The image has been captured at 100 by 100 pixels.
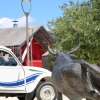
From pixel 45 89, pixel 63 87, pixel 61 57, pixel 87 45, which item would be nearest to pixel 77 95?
pixel 63 87

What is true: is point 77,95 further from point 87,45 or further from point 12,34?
point 12,34

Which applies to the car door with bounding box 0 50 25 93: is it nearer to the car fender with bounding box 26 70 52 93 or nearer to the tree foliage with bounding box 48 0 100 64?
the car fender with bounding box 26 70 52 93

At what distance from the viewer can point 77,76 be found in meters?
3.57

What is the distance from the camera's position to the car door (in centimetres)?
1702

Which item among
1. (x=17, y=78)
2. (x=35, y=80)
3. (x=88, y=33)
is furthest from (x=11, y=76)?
(x=88, y=33)

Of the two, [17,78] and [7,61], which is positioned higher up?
[7,61]

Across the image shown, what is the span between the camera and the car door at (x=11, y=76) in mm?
17016

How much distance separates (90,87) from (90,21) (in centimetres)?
1220

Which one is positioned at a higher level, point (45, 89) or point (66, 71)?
point (66, 71)

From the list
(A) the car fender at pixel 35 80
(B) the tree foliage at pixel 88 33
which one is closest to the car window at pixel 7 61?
(A) the car fender at pixel 35 80

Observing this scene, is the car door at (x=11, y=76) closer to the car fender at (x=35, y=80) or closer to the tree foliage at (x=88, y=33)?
the car fender at (x=35, y=80)

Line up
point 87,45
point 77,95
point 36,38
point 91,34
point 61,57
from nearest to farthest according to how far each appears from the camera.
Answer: point 77,95 → point 61,57 → point 91,34 → point 87,45 → point 36,38

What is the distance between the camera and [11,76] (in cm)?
1709

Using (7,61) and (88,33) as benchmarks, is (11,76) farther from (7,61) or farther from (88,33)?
(88,33)
